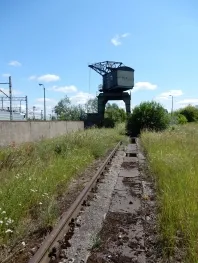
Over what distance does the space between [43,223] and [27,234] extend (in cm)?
41

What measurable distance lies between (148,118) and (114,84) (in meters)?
20.5

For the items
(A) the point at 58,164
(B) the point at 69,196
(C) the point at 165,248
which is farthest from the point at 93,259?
(A) the point at 58,164

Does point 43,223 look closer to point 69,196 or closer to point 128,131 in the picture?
point 69,196

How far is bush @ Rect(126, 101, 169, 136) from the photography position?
36750 mm

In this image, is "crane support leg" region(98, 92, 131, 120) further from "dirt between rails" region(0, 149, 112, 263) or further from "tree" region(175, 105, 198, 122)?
"dirt between rails" region(0, 149, 112, 263)

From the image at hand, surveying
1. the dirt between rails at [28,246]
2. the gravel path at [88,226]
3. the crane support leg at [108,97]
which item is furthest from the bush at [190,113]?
the dirt between rails at [28,246]

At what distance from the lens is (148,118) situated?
37250 mm

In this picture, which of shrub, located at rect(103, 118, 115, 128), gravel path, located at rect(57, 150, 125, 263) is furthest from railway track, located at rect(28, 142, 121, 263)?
shrub, located at rect(103, 118, 115, 128)

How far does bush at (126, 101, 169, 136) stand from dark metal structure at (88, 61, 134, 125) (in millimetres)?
17352

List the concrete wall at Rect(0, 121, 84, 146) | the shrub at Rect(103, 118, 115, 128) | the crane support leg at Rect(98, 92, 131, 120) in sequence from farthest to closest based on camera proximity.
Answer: the crane support leg at Rect(98, 92, 131, 120)
the shrub at Rect(103, 118, 115, 128)
the concrete wall at Rect(0, 121, 84, 146)

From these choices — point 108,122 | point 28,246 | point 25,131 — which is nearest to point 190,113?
point 108,122

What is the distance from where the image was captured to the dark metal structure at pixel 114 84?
55.7 meters

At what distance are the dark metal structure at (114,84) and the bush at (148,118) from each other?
683 inches

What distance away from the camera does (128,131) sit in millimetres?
39875
